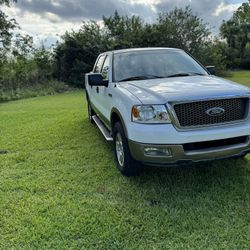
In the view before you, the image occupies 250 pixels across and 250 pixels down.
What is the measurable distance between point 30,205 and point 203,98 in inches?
Answer: 94.1

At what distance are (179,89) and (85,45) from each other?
63.2ft

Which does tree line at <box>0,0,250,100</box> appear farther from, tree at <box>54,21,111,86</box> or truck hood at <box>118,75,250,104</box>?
truck hood at <box>118,75,250,104</box>

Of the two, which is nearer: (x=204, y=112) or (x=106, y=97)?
(x=204, y=112)

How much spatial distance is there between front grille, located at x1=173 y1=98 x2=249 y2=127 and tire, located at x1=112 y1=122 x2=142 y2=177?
85 cm

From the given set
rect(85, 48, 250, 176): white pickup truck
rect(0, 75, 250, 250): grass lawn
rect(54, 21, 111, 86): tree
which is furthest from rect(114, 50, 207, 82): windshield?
rect(54, 21, 111, 86): tree

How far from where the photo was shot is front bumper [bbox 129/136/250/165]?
3.64 meters

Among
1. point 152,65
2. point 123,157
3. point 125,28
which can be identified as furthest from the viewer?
point 125,28

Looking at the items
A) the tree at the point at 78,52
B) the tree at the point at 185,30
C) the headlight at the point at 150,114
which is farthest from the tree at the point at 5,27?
the headlight at the point at 150,114

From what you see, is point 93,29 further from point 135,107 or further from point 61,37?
point 135,107

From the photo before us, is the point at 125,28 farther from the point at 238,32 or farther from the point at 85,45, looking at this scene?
the point at 238,32

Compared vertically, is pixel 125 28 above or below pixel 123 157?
above

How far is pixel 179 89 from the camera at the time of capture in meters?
3.96

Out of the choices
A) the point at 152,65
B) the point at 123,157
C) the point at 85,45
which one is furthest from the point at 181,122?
the point at 85,45

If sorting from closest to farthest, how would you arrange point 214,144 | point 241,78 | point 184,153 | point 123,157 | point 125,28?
point 184,153, point 214,144, point 123,157, point 241,78, point 125,28
